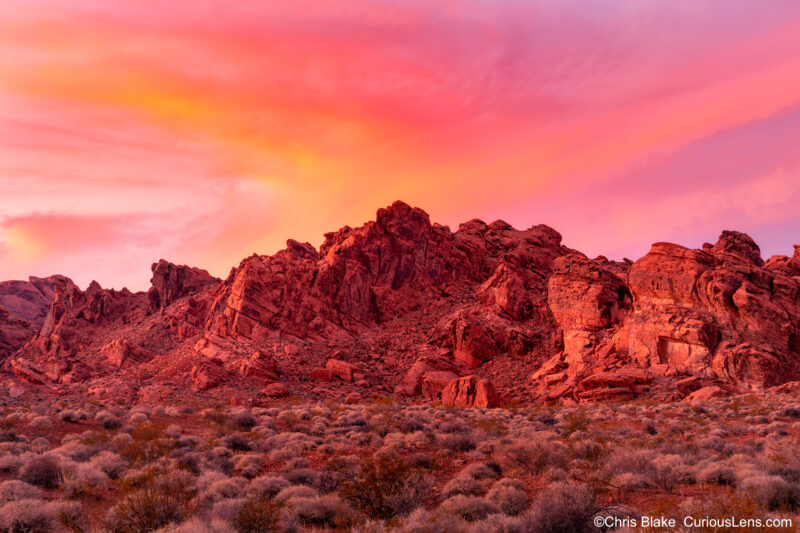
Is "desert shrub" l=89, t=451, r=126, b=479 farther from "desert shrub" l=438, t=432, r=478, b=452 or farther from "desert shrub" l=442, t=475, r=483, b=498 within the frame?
"desert shrub" l=438, t=432, r=478, b=452

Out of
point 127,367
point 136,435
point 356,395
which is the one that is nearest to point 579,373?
point 356,395

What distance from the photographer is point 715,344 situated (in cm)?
4050

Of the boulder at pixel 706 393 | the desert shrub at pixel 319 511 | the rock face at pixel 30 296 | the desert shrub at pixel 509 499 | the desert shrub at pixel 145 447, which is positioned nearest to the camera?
the desert shrub at pixel 509 499

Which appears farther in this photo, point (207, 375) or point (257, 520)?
point (207, 375)

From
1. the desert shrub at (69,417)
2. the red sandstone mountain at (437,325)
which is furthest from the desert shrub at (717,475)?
the desert shrub at (69,417)

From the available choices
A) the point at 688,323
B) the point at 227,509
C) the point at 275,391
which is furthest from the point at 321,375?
the point at 227,509

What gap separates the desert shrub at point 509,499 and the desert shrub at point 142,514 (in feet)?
23.6

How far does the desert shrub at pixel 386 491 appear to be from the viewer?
10992mm

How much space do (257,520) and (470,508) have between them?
14.7ft

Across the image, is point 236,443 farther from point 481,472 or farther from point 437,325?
point 437,325

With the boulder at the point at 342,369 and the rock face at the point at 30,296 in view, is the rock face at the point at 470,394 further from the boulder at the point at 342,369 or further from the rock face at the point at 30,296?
the rock face at the point at 30,296

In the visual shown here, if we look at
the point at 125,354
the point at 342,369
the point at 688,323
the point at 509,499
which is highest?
the point at 688,323

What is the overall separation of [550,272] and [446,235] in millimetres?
17666

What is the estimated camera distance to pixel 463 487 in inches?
486
